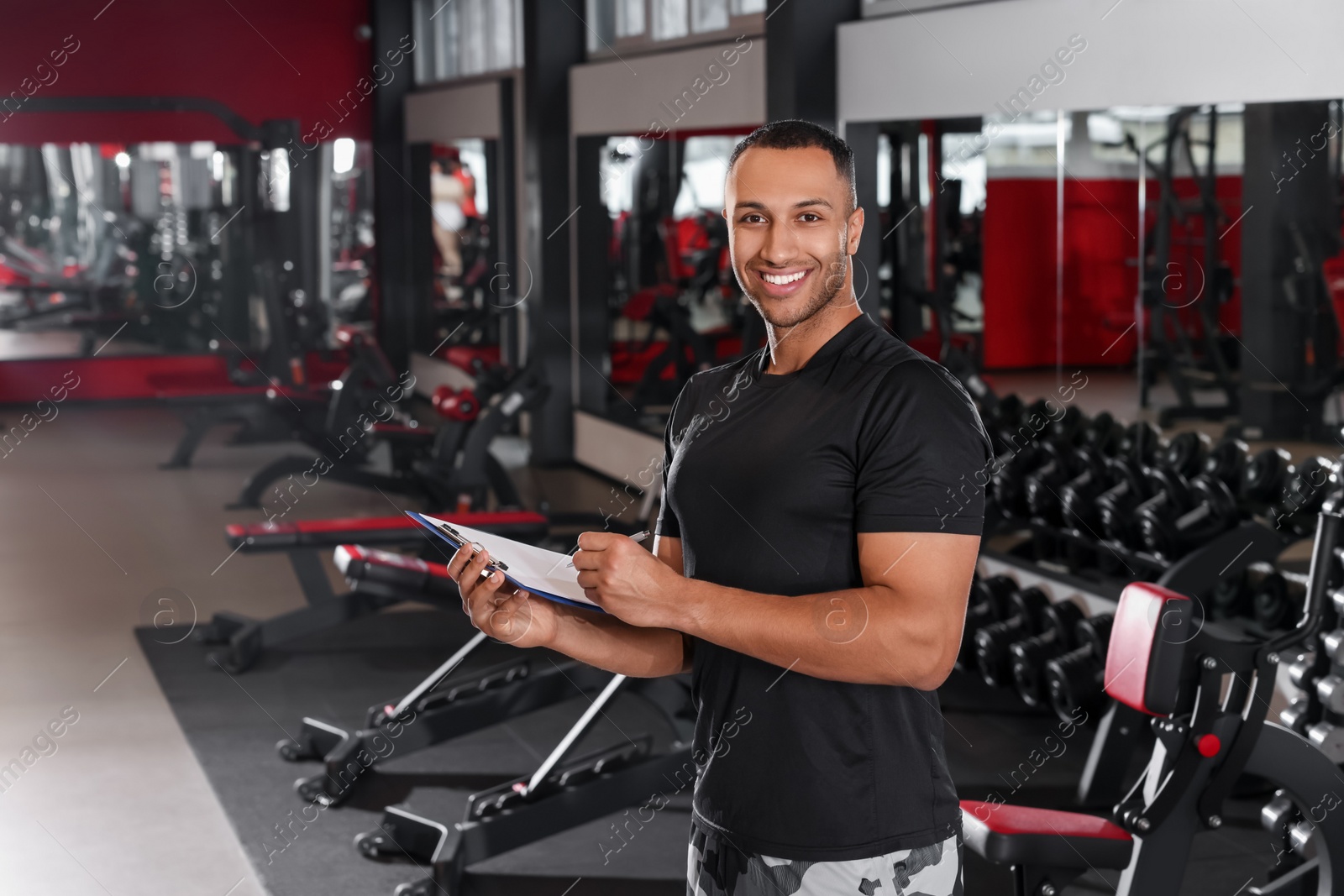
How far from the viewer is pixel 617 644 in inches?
54.5

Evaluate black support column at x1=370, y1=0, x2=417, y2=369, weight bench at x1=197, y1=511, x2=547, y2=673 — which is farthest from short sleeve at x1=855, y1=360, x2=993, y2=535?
black support column at x1=370, y1=0, x2=417, y2=369

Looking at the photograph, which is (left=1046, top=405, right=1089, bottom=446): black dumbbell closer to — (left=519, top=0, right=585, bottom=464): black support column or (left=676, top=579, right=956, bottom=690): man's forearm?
(left=676, top=579, right=956, bottom=690): man's forearm

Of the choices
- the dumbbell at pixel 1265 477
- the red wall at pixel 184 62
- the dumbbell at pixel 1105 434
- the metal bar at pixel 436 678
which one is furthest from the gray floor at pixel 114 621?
the dumbbell at pixel 1105 434

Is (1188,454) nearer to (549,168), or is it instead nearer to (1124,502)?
(1124,502)

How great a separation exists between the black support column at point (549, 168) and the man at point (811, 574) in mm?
6181

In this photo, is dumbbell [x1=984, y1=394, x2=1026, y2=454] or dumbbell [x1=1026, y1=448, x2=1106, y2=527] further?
dumbbell [x1=984, y1=394, x2=1026, y2=454]

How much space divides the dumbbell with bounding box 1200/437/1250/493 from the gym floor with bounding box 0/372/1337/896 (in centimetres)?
31

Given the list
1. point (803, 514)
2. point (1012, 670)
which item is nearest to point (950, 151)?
point (1012, 670)

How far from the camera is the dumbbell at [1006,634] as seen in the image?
371cm

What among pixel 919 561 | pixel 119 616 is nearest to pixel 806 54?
pixel 119 616

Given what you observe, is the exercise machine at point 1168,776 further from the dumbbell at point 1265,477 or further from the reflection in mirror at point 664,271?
the reflection in mirror at point 664,271

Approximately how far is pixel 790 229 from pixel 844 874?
58cm

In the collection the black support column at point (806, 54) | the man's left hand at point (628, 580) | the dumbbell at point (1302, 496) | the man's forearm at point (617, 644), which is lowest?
the dumbbell at point (1302, 496)

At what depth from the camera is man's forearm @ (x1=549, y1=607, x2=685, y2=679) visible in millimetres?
1360
